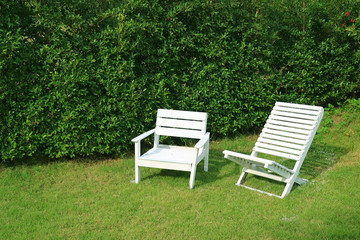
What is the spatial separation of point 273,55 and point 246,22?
3.22 ft

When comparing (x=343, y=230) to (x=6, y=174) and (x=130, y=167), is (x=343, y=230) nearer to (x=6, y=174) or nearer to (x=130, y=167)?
(x=130, y=167)

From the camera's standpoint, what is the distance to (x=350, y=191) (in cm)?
457

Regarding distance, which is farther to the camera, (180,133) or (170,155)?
(180,133)

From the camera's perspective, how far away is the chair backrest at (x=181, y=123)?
5.41 metres

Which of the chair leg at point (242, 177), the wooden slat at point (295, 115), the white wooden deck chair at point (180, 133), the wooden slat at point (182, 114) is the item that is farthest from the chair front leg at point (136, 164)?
the wooden slat at point (295, 115)

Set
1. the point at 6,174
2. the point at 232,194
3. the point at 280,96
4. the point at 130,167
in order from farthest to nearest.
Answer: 1. the point at 280,96
2. the point at 130,167
3. the point at 6,174
4. the point at 232,194

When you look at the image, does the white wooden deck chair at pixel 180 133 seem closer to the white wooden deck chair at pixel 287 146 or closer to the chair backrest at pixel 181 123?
the chair backrest at pixel 181 123

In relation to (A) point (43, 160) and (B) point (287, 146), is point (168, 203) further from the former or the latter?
(A) point (43, 160)

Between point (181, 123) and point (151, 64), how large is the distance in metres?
1.33

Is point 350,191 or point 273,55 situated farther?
point 273,55

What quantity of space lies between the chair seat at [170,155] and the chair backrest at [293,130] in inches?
40.5

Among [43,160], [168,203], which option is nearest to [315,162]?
[168,203]

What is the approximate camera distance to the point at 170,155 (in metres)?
5.13

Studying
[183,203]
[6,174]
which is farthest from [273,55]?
[6,174]
